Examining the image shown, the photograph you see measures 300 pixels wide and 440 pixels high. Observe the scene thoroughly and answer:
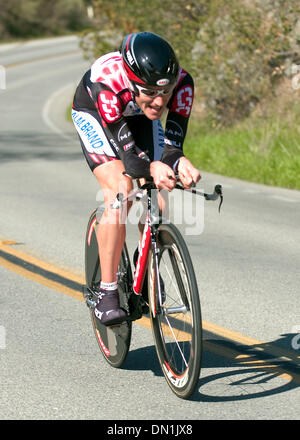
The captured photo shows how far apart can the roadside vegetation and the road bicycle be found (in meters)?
8.62

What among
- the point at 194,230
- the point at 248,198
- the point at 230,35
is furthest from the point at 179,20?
the point at 194,230

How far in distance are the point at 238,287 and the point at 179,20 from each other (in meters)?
15.4

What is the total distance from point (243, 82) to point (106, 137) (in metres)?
13.8

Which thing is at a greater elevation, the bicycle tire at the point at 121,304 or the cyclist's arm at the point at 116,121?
the cyclist's arm at the point at 116,121

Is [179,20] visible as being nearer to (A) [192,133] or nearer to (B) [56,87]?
(A) [192,133]

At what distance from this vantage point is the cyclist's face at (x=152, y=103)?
4.88 m

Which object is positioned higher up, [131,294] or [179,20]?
[131,294]

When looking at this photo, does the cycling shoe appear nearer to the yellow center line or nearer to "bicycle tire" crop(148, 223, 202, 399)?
"bicycle tire" crop(148, 223, 202, 399)

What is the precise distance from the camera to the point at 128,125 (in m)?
5.43

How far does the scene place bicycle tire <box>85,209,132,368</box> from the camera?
5383 mm

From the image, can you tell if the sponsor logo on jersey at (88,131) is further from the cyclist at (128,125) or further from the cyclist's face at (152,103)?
the cyclist's face at (152,103)

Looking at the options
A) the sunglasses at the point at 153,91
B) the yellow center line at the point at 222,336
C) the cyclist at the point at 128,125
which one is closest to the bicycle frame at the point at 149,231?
the cyclist at the point at 128,125

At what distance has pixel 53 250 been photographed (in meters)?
9.07

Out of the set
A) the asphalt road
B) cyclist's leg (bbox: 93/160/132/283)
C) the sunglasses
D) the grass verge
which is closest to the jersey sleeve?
the sunglasses
